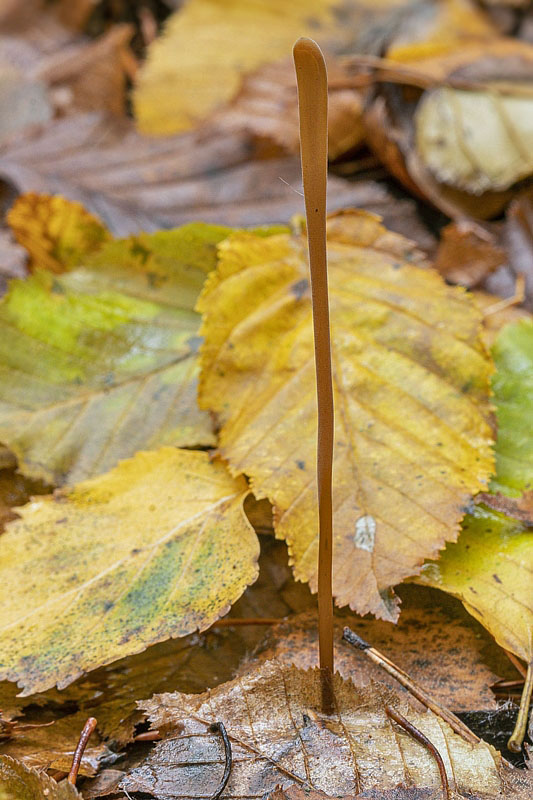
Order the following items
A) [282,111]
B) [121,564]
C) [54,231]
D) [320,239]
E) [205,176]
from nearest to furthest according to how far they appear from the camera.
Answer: [320,239], [121,564], [54,231], [205,176], [282,111]

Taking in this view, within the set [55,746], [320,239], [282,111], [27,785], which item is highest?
[320,239]

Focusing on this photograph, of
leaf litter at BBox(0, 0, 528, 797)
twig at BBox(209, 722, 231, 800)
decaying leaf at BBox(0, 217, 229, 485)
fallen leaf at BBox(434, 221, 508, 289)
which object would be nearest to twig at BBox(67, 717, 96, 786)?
twig at BBox(209, 722, 231, 800)

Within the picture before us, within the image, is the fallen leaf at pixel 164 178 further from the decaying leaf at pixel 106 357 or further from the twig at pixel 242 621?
the twig at pixel 242 621

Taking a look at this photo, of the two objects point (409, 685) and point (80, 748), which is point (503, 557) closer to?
point (409, 685)

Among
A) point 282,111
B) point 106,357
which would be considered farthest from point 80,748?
point 282,111

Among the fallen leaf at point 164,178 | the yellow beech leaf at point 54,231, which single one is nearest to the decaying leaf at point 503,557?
the fallen leaf at point 164,178

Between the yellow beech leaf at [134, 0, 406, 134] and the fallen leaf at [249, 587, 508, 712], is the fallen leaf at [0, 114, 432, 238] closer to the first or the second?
the yellow beech leaf at [134, 0, 406, 134]
